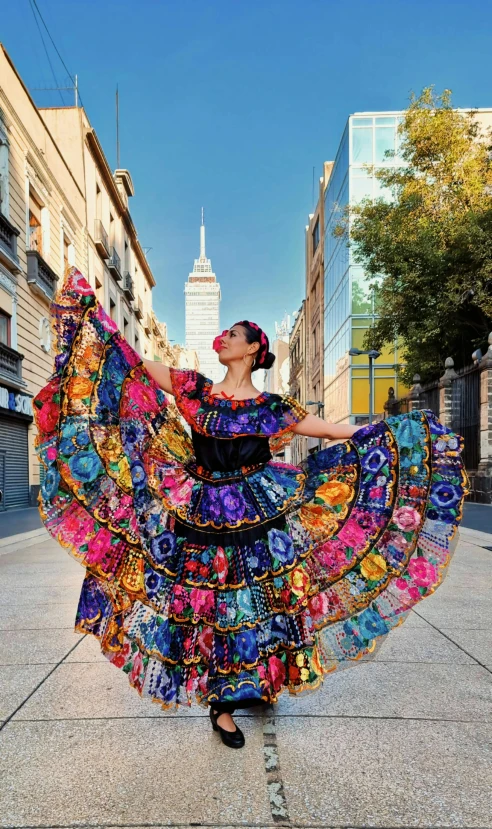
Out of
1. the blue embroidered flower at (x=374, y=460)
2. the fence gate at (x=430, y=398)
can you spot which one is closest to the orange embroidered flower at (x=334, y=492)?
the blue embroidered flower at (x=374, y=460)

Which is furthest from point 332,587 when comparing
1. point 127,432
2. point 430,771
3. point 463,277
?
point 463,277

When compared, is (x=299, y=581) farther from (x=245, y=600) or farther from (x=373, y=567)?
(x=373, y=567)

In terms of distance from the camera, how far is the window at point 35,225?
18.7 metres

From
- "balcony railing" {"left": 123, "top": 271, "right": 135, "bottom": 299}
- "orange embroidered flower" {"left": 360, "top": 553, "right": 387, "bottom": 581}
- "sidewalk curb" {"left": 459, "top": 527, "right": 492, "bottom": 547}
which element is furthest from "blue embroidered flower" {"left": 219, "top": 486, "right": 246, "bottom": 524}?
"balcony railing" {"left": 123, "top": 271, "right": 135, "bottom": 299}

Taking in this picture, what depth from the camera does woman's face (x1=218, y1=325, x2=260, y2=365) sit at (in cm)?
293

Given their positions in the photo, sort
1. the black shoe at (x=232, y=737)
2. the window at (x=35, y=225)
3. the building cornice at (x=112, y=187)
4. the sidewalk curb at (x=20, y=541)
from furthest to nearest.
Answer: the building cornice at (x=112, y=187), the window at (x=35, y=225), the sidewalk curb at (x=20, y=541), the black shoe at (x=232, y=737)

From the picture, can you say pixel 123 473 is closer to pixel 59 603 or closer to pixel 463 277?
pixel 59 603

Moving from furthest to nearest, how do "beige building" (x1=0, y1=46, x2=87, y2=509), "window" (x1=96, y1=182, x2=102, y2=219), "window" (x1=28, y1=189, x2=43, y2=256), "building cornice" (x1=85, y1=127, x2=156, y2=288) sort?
"window" (x1=96, y1=182, x2=102, y2=219)
"building cornice" (x1=85, y1=127, x2=156, y2=288)
"window" (x1=28, y1=189, x2=43, y2=256)
"beige building" (x1=0, y1=46, x2=87, y2=509)

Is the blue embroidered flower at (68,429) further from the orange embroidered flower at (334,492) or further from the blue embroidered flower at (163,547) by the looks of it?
the orange embroidered flower at (334,492)

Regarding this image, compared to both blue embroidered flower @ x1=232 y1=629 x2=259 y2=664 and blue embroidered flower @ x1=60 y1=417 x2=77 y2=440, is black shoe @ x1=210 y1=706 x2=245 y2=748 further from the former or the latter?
blue embroidered flower @ x1=60 y1=417 x2=77 y2=440

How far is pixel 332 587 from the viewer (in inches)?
104

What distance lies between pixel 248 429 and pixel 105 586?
A: 0.97 metres

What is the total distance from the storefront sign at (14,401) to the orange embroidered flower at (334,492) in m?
13.8

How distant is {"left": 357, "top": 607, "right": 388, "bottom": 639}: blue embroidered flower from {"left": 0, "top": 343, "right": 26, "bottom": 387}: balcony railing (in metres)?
14.3
